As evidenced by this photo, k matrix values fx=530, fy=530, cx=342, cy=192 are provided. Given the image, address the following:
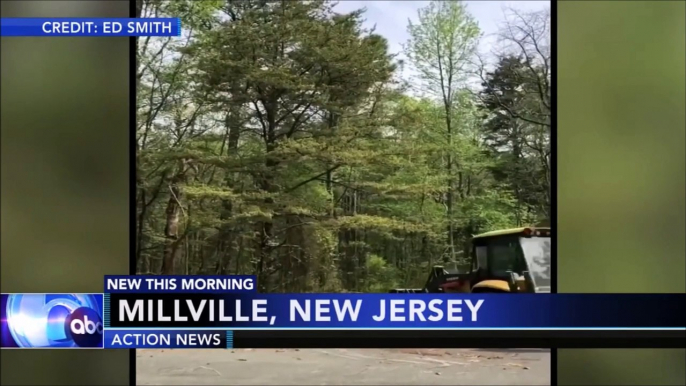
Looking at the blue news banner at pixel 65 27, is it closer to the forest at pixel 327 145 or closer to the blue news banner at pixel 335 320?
the forest at pixel 327 145

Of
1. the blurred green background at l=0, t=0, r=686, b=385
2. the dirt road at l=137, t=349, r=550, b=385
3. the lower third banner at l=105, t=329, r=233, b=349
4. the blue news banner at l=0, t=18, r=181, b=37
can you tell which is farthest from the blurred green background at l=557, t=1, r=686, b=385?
the blue news banner at l=0, t=18, r=181, b=37

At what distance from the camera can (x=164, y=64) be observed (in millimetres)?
1907

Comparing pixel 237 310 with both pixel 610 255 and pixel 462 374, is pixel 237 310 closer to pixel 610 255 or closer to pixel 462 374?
pixel 462 374

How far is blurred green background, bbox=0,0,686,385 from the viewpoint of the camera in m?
1.75

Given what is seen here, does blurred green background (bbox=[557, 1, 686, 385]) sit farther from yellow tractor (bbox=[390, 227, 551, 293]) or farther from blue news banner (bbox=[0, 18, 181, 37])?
blue news banner (bbox=[0, 18, 181, 37])

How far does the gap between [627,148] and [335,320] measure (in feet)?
3.67

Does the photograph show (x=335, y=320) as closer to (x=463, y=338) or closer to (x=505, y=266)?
(x=463, y=338)

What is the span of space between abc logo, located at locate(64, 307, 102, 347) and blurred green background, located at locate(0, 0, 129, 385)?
0.08 m

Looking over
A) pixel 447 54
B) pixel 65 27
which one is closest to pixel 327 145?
pixel 447 54

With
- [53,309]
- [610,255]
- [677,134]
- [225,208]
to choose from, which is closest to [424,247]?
[610,255]

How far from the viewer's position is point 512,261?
74.3 inches

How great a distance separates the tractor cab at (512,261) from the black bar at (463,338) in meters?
0.18

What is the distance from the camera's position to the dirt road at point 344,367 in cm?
180

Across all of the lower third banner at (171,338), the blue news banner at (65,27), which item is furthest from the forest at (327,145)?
the lower third banner at (171,338)
